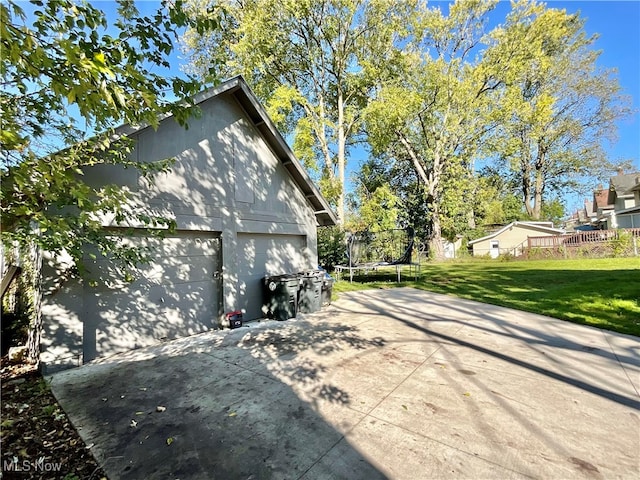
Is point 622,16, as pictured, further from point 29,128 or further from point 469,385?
point 29,128

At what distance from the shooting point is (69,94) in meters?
2.04

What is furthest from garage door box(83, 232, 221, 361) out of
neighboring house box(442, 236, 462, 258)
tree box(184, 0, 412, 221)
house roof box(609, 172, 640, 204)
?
house roof box(609, 172, 640, 204)

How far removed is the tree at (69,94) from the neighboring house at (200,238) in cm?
113

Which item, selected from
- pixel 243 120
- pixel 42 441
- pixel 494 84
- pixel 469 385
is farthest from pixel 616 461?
pixel 494 84

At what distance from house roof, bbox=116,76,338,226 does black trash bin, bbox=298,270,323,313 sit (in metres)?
2.10

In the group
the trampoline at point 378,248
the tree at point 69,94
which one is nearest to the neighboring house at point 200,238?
the tree at point 69,94

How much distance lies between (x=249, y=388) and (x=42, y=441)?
1.91 metres

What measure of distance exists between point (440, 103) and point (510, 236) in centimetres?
1356

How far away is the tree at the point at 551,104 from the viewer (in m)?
18.8

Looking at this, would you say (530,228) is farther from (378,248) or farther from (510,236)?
(378,248)

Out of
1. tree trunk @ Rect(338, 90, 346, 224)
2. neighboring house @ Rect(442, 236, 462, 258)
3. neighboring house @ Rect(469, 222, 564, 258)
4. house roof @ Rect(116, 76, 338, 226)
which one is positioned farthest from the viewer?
neighboring house @ Rect(442, 236, 462, 258)

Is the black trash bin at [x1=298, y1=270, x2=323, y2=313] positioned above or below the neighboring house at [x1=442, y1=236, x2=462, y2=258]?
below

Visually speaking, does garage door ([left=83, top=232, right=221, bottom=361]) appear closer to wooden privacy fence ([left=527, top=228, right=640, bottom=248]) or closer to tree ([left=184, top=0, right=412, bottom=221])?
tree ([left=184, top=0, right=412, bottom=221])

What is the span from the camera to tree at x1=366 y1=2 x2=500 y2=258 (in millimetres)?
17719
